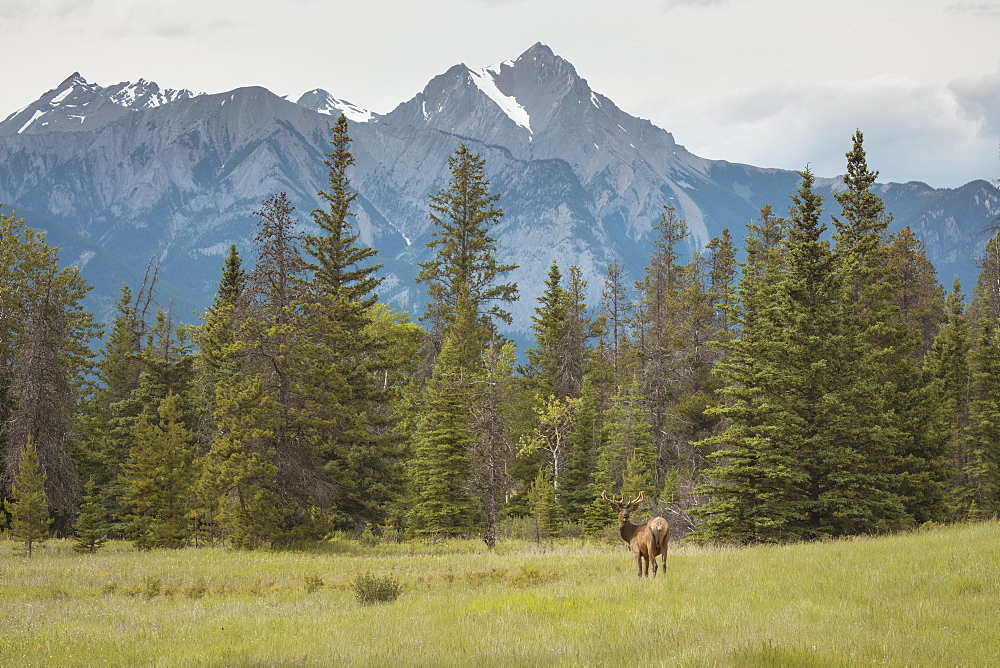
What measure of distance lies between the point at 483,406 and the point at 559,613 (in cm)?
2015

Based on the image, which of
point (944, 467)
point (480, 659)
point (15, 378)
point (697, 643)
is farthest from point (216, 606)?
point (15, 378)

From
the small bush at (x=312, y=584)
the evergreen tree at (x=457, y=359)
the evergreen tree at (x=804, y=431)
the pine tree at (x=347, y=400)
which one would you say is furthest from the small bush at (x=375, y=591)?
the evergreen tree at (x=457, y=359)

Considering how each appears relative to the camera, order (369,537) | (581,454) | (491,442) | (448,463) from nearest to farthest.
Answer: (491,442) < (369,537) < (448,463) < (581,454)

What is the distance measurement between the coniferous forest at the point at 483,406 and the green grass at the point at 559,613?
18.9 ft

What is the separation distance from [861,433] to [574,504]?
23.0 metres

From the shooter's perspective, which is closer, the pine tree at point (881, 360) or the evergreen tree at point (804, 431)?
the evergreen tree at point (804, 431)

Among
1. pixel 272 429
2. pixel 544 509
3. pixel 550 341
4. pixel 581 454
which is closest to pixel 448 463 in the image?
pixel 544 509

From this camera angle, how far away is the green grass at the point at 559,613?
7.93 m

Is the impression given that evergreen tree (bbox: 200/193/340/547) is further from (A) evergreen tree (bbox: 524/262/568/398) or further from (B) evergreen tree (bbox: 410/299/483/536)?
(A) evergreen tree (bbox: 524/262/568/398)

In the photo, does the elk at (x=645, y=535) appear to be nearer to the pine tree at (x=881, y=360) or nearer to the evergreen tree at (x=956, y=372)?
the pine tree at (x=881, y=360)

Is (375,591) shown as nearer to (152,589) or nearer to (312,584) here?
(312,584)

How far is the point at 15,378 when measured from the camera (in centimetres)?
3641

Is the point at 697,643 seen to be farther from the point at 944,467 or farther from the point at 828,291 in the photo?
the point at 944,467

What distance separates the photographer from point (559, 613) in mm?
10859
